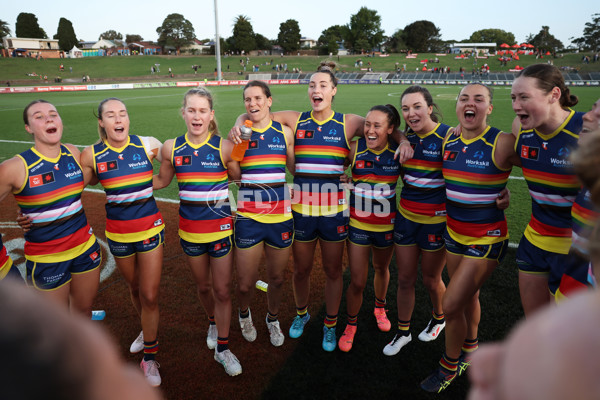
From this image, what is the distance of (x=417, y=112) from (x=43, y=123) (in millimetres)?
3632

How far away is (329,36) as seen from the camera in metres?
95.6

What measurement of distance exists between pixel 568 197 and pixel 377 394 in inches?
91.7

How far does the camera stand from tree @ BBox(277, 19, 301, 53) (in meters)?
87.0

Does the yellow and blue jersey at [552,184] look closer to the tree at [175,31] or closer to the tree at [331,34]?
the tree at [331,34]

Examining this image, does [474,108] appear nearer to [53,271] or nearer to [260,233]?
[260,233]

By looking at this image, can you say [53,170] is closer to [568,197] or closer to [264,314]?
[264,314]

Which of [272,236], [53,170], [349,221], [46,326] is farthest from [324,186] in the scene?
[46,326]

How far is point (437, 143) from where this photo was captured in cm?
392

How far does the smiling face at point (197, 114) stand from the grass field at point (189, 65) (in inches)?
2110

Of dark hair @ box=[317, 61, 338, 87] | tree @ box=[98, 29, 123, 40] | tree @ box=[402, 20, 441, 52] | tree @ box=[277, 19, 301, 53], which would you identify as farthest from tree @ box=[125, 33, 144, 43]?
dark hair @ box=[317, 61, 338, 87]

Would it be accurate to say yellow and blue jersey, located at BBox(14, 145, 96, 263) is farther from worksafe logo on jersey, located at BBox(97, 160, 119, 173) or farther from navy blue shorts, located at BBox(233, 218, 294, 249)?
navy blue shorts, located at BBox(233, 218, 294, 249)

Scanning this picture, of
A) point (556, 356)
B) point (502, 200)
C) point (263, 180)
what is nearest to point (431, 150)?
point (502, 200)

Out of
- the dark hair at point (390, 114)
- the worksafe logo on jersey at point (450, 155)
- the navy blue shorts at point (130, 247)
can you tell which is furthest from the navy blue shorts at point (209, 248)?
the worksafe logo on jersey at point (450, 155)

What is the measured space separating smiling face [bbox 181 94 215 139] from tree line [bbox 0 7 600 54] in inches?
3275
